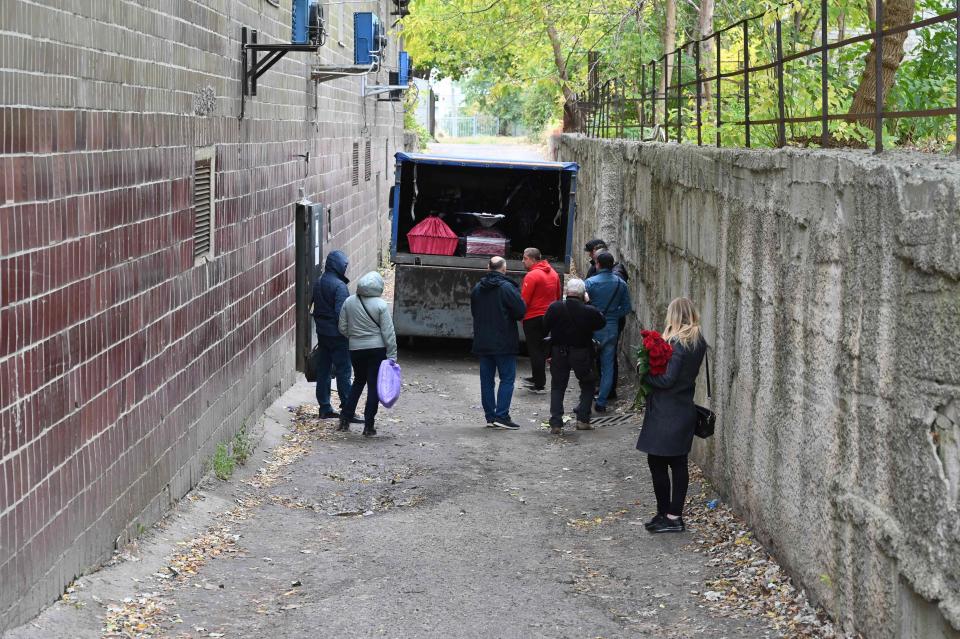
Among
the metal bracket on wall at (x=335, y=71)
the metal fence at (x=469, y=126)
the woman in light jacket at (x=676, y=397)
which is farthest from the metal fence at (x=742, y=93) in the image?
the metal fence at (x=469, y=126)

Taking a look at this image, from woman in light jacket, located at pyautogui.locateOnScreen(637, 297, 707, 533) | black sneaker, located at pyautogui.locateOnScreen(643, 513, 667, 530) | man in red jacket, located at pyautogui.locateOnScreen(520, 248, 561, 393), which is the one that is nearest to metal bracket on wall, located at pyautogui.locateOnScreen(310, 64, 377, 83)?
man in red jacket, located at pyautogui.locateOnScreen(520, 248, 561, 393)

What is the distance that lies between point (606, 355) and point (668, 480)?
5.05m

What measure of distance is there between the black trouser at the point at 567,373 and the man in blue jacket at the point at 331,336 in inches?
79.9

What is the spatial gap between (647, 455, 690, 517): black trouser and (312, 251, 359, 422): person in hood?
4766 mm

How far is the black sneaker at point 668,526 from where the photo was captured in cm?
861

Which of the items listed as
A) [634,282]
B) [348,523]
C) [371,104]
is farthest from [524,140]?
[348,523]

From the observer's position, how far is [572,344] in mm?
12438

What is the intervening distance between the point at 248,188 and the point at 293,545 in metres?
4.21

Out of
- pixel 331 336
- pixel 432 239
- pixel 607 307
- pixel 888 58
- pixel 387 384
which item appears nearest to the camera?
pixel 888 58

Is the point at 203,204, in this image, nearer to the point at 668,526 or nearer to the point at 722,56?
the point at 668,526

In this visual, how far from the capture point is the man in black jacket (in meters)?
12.3

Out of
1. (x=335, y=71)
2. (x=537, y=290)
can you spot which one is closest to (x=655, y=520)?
(x=537, y=290)

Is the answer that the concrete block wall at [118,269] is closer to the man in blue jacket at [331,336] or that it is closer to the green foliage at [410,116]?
the man in blue jacket at [331,336]

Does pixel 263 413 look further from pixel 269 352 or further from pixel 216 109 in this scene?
pixel 216 109
